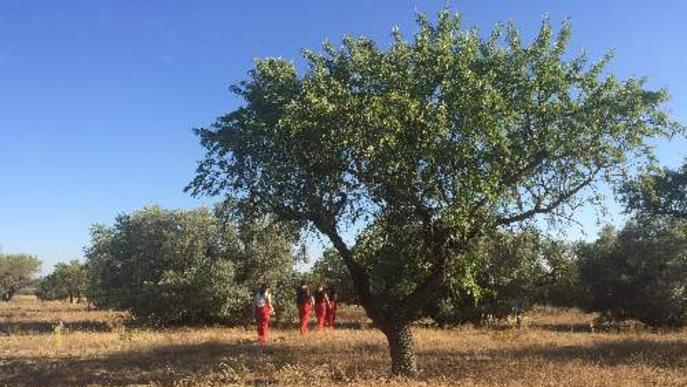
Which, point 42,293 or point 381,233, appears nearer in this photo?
point 381,233

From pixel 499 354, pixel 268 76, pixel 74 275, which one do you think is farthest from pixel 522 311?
pixel 74 275

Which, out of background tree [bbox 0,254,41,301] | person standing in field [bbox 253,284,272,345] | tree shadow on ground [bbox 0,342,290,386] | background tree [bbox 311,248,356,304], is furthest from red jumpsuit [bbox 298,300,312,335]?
background tree [bbox 0,254,41,301]

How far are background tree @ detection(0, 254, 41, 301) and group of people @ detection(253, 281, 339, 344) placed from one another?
244 ft

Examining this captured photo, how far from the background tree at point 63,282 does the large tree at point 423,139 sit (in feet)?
226

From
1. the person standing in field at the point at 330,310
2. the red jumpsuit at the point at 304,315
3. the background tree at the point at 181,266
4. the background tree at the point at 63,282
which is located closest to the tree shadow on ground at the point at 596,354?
the red jumpsuit at the point at 304,315

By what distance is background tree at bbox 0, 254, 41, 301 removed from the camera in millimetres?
92463

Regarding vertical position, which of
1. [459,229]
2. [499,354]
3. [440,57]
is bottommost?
[499,354]

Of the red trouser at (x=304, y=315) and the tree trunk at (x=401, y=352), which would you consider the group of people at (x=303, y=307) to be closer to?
the red trouser at (x=304, y=315)

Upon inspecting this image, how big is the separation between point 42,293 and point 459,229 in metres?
92.6

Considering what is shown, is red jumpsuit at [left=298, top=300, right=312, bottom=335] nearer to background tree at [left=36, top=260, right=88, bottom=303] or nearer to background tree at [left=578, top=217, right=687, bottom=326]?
background tree at [left=578, top=217, right=687, bottom=326]

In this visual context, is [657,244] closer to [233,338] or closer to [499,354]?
[499,354]

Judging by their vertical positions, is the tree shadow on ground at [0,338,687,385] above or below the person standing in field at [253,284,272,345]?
below

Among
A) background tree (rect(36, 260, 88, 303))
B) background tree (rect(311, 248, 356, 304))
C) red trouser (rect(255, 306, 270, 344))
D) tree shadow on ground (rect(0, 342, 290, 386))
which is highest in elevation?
background tree (rect(36, 260, 88, 303))

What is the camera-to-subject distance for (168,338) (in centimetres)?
2359
